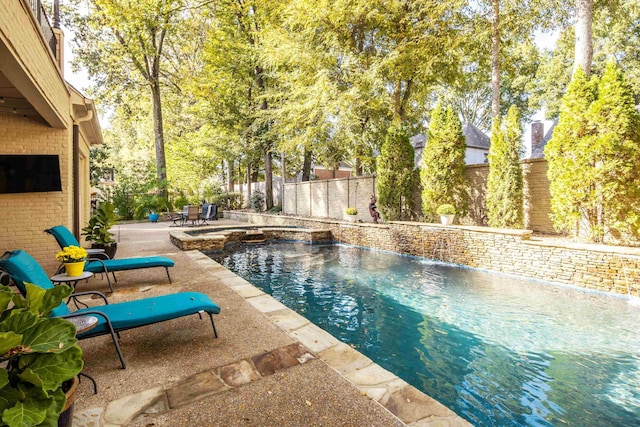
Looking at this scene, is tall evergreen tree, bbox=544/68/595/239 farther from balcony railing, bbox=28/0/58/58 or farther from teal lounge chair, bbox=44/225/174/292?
balcony railing, bbox=28/0/58/58

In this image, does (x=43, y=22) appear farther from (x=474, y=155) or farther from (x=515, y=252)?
(x=474, y=155)

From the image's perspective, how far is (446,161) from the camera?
9.62m

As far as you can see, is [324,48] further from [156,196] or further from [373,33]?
[156,196]

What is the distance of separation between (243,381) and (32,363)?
4.36 ft

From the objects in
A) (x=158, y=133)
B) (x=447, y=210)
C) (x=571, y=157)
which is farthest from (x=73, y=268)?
(x=158, y=133)

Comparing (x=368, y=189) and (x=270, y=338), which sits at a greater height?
(x=368, y=189)

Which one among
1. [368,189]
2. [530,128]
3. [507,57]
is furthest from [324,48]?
[530,128]

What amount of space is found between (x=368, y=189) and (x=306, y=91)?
4.25m

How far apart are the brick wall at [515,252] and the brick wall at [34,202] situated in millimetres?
7569

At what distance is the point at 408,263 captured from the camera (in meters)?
8.16

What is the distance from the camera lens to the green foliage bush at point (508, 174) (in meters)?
8.25

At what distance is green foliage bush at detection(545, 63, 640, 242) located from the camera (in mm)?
6113

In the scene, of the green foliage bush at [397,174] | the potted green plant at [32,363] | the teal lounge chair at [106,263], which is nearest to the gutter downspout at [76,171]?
the teal lounge chair at [106,263]

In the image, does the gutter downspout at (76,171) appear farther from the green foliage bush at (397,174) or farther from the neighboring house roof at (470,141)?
the neighboring house roof at (470,141)
